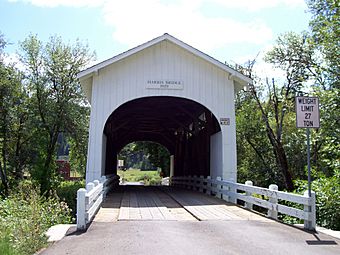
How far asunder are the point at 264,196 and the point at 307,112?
418cm

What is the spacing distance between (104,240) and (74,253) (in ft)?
2.35

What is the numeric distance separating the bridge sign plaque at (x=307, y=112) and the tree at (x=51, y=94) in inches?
709

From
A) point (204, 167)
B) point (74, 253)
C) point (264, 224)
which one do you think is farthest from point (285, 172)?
point (74, 253)

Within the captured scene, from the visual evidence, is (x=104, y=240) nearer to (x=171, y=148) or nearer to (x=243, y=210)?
(x=243, y=210)

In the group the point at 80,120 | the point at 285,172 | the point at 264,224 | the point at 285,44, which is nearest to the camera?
the point at 264,224

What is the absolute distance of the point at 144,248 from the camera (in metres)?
5.18

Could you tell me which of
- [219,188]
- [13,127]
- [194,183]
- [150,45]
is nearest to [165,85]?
[150,45]

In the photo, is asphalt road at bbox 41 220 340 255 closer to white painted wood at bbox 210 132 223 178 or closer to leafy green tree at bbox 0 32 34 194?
white painted wood at bbox 210 132 223 178

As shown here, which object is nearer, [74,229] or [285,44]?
[74,229]

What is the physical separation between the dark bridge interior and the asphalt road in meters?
6.68

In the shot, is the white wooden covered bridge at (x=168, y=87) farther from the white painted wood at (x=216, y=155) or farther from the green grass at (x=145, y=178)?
the green grass at (x=145, y=178)

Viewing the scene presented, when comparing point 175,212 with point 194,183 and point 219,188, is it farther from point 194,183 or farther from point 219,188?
point 194,183

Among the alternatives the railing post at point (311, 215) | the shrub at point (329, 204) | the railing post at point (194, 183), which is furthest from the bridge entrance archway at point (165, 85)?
the railing post at point (311, 215)

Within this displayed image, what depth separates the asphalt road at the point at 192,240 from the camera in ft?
16.8
